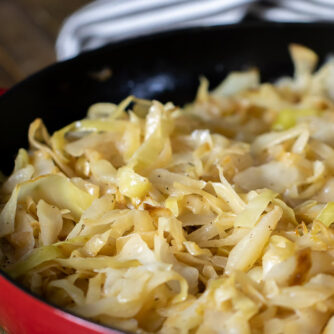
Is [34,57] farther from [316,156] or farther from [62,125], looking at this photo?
[316,156]

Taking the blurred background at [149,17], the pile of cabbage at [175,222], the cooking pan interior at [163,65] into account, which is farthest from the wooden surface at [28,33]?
the pile of cabbage at [175,222]

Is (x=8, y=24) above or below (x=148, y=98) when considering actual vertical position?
above

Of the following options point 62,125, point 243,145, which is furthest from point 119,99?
point 243,145

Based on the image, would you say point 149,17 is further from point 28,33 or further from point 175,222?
point 175,222

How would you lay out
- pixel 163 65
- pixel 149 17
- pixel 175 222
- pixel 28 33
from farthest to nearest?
pixel 28 33 → pixel 149 17 → pixel 163 65 → pixel 175 222

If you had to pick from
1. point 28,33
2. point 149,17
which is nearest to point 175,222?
point 149,17
